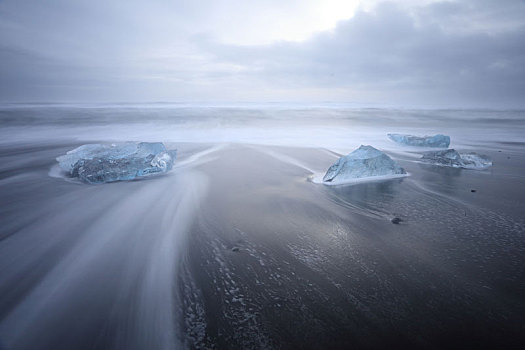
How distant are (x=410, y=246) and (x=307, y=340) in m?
1.69

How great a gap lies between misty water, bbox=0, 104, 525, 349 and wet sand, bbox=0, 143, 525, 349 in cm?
1

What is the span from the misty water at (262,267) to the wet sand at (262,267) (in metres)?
0.01

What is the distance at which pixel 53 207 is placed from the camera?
3.75m

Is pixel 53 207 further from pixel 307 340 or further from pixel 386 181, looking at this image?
pixel 386 181

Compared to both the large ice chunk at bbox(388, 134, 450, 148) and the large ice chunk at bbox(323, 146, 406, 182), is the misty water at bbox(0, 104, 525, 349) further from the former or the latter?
the large ice chunk at bbox(388, 134, 450, 148)

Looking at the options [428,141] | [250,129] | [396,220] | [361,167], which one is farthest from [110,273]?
[250,129]

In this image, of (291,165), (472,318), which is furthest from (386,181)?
(472,318)

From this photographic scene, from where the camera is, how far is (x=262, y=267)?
2359mm

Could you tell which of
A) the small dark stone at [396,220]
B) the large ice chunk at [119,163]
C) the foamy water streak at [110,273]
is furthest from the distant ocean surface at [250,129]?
the foamy water streak at [110,273]

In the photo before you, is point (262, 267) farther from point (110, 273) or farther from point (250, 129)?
point (250, 129)

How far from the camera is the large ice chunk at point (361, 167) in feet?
16.1

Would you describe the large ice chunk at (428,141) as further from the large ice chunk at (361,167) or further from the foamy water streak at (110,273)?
the foamy water streak at (110,273)

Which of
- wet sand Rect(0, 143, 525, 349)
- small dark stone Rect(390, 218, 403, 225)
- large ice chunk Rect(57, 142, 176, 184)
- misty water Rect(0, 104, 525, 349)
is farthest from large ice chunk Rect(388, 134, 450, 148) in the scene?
large ice chunk Rect(57, 142, 176, 184)

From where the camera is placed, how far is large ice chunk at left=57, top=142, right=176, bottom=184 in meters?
4.91
